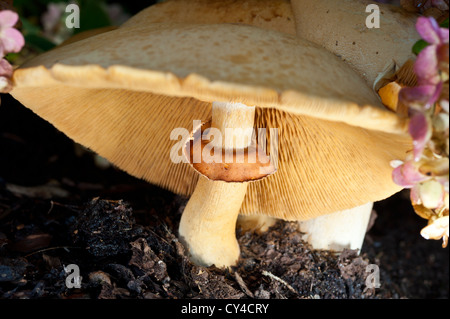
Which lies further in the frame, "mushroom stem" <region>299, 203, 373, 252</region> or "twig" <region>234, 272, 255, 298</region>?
"mushroom stem" <region>299, 203, 373, 252</region>

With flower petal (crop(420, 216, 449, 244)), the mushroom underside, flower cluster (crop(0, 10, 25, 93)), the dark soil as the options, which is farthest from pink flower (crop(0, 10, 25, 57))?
flower petal (crop(420, 216, 449, 244))

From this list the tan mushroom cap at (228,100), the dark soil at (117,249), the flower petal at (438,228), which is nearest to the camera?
the tan mushroom cap at (228,100)

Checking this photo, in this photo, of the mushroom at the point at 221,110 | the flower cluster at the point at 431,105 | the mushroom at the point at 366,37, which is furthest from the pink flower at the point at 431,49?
the mushroom at the point at 366,37

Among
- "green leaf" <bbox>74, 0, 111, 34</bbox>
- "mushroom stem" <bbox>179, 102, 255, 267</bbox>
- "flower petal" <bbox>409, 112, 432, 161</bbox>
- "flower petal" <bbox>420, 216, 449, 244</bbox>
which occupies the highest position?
"flower petal" <bbox>409, 112, 432, 161</bbox>

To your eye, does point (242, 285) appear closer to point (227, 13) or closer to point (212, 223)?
point (212, 223)

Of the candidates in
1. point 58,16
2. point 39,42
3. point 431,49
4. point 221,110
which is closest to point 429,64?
point 431,49

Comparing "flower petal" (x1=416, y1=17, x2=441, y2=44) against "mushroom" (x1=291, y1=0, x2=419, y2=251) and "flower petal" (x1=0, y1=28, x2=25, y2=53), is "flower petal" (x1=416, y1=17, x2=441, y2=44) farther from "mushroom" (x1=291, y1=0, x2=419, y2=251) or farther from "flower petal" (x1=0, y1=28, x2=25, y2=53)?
"flower petal" (x1=0, y1=28, x2=25, y2=53)

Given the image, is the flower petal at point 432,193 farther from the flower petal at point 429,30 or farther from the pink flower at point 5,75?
the pink flower at point 5,75
